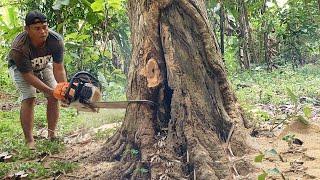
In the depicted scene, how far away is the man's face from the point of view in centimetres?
431

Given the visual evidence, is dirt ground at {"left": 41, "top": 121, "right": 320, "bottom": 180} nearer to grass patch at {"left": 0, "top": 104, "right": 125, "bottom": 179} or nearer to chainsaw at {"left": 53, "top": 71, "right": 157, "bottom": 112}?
grass patch at {"left": 0, "top": 104, "right": 125, "bottom": 179}

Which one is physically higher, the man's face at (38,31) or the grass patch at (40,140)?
the man's face at (38,31)

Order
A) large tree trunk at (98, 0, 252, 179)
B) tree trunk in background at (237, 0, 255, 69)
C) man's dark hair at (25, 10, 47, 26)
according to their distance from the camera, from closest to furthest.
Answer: large tree trunk at (98, 0, 252, 179) → man's dark hair at (25, 10, 47, 26) → tree trunk in background at (237, 0, 255, 69)

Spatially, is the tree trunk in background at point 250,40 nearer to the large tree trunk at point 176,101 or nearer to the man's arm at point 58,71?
the man's arm at point 58,71

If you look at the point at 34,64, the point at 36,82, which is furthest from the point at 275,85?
the point at 36,82

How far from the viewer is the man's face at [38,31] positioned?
4309mm

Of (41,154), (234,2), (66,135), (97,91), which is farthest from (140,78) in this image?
(234,2)

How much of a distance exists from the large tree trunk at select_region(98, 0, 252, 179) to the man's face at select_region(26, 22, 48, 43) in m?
1.05

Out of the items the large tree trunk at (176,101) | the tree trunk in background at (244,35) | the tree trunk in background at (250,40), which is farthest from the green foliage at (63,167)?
the tree trunk in background at (250,40)

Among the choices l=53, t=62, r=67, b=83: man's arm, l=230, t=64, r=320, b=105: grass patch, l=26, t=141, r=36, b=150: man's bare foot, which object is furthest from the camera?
l=230, t=64, r=320, b=105: grass patch

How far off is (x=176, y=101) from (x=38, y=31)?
5.58 feet

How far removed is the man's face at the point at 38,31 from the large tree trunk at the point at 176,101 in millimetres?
1053

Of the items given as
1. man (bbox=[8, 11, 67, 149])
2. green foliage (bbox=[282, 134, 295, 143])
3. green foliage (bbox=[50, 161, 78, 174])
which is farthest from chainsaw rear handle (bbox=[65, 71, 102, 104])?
green foliage (bbox=[282, 134, 295, 143])

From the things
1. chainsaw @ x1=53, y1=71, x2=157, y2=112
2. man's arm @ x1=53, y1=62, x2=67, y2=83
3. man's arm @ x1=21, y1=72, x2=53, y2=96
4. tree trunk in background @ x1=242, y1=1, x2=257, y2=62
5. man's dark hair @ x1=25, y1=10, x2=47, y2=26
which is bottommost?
chainsaw @ x1=53, y1=71, x2=157, y2=112
